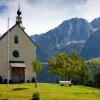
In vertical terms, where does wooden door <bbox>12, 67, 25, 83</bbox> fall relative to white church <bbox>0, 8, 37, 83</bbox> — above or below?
below

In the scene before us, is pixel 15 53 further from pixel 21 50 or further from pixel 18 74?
pixel 18 74

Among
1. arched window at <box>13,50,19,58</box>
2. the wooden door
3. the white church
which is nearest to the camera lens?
the white church

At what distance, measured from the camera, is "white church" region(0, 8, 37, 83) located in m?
82.8

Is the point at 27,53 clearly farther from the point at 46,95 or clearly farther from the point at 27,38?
the point at 46,95

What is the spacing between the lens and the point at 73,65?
303ft

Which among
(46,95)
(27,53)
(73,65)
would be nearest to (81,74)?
(73,65)

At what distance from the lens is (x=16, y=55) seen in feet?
277

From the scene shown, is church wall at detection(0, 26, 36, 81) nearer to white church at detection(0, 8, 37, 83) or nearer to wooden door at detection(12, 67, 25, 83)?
white church at detection(0, 8, 37, 83)

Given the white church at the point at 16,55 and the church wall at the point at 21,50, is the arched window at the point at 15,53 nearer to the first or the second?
the white church at the point at 16,55

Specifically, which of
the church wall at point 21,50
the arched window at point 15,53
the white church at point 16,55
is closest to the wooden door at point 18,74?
the white church at point 16,55

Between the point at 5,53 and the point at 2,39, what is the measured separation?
313 cm

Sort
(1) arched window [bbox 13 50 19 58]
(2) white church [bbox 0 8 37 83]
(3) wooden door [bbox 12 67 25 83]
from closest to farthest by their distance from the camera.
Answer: (2) white church [bbox 0 8 37 83], (3) wooden door [bbox 12 67 25 83], (1) arched window [bbox 13 50 19 58]

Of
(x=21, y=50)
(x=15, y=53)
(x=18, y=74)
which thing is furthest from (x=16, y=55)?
(x=18, y=74)

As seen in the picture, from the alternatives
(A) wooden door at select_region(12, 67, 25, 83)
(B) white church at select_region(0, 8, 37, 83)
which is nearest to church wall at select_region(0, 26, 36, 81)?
(B) white church at select_region(0, 8, 37, 83)
